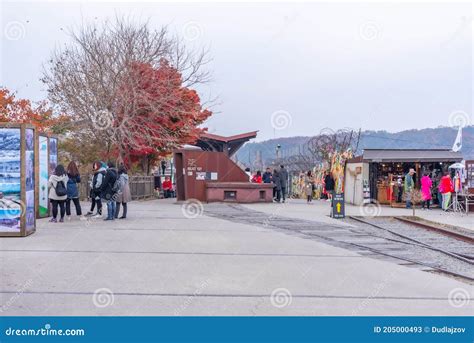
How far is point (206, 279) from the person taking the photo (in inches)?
340

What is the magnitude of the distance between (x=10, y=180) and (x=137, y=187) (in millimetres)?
19039

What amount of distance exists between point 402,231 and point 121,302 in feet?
38.6

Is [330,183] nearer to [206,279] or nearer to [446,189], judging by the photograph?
[446,189]

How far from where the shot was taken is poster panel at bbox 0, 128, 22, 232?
1273 cm

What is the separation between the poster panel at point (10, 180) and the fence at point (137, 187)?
49.8 feet

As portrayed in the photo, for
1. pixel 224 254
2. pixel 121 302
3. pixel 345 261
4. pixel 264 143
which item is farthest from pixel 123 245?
pixel 264 143

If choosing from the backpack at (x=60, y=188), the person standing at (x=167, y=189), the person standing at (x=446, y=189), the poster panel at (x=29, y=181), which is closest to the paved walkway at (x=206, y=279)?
the poster panel at (x=29, y=181)

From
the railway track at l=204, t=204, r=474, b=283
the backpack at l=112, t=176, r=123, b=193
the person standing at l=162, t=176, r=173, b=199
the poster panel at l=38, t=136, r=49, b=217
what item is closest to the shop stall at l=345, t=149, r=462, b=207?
the railway track at l=204, t=204, r=474, b=283

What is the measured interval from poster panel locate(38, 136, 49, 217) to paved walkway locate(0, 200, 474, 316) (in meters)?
4.02

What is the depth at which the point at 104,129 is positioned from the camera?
105 ft

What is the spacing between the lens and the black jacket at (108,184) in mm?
16906

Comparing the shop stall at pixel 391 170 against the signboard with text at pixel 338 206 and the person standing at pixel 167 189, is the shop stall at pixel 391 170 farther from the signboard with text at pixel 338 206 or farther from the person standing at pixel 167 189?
the person standing at pixel 167 189

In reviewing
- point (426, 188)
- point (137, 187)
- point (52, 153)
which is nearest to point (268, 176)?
point (137, 187)

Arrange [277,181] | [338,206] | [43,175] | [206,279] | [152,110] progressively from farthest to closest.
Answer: [152,110] < [277,181] < [338,206] < [43,175] < [206,279]
